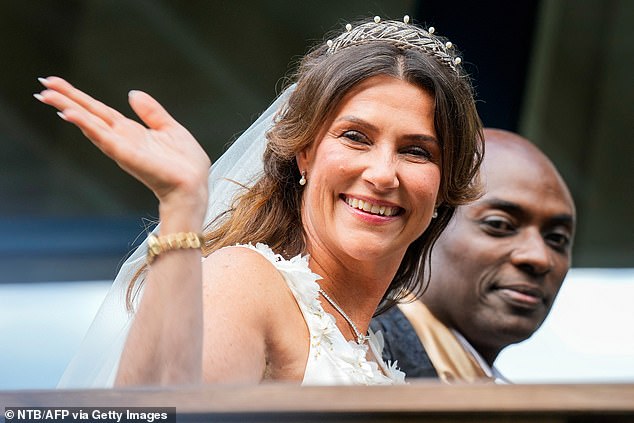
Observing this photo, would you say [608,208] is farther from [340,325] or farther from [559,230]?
[340,325]

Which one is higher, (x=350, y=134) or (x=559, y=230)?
(x=350, y=134)

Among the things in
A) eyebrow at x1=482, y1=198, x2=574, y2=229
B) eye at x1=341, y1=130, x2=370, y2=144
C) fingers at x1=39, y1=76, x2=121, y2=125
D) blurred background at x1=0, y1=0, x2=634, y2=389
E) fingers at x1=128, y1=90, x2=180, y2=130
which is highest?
fingers at x1=39, y1=76, x2=121, y2=125

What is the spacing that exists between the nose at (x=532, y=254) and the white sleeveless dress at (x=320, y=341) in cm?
120

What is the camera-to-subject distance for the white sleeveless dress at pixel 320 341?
204cm

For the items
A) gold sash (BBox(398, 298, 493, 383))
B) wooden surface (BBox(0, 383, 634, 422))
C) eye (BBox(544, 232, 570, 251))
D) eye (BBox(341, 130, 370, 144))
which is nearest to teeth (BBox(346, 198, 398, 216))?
eye (BBox(341, 130, 370, 144))

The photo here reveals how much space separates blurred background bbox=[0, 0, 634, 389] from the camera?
6488 mm

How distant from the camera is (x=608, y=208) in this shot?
755 cm

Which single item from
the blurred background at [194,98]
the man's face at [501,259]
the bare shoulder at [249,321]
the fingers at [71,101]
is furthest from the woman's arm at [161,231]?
the blurred background at [194,98]

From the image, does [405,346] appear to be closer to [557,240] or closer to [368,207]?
[557,240]

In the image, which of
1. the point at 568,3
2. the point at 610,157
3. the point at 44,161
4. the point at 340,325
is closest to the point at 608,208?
the point at 610,157

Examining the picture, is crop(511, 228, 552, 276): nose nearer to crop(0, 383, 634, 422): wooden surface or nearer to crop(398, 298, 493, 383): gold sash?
crop(398, 298, 493, 383): gold sash

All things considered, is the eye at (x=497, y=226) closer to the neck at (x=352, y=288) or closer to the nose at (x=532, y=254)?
the nose at (x=532, y=254)

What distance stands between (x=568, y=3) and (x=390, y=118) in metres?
4.73

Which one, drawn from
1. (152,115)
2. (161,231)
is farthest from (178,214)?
(152,115)
